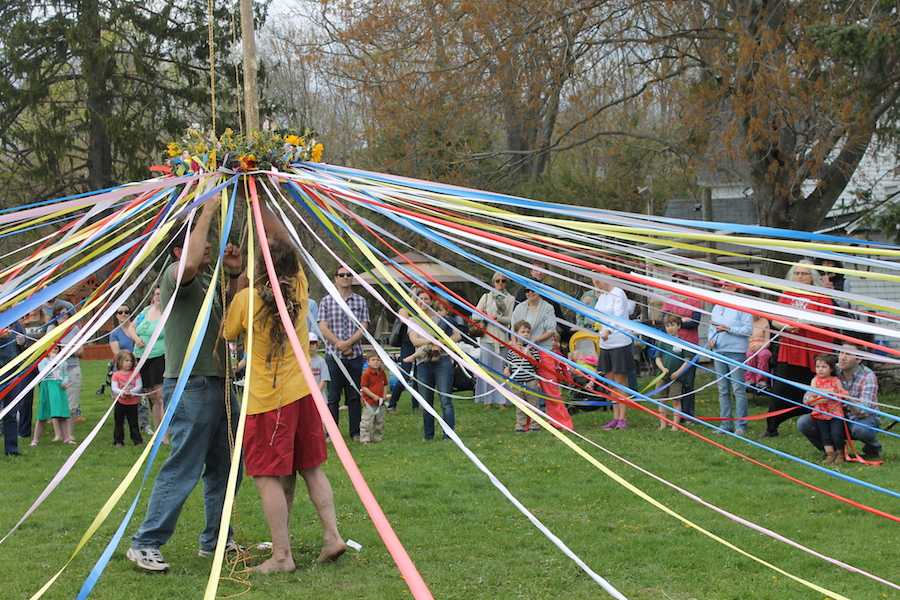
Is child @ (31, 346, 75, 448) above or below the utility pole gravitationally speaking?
below

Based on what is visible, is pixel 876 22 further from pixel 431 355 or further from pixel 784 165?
pixel 431 355

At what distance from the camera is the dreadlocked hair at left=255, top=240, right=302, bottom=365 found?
14.9 feet

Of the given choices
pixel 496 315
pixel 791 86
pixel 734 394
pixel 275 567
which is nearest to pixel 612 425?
pixel 734 394

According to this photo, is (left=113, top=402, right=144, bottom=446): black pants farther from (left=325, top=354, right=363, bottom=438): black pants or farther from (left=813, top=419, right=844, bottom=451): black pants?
(left=813, top=419, right=844, bottom=451): black pants

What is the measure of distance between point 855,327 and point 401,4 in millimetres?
11635

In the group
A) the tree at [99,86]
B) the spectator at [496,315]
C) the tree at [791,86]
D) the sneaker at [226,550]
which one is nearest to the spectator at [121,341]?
the spectator at [496,315]

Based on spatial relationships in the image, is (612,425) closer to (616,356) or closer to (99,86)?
(616,356)

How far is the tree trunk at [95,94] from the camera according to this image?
19.2 metres

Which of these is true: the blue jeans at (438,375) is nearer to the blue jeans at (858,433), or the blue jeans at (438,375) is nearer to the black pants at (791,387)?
the black pants at (791,387)

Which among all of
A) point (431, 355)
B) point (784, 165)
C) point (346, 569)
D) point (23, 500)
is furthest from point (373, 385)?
point (784, 165)

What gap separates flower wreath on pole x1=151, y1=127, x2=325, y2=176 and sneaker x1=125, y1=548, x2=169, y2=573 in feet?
5.56

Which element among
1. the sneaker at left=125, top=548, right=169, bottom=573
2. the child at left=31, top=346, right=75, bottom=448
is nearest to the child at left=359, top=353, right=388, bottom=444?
the child at left=31, top=346, right=75, bottom=448

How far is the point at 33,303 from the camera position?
10.8 feet

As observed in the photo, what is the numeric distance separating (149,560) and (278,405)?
3.15ft
